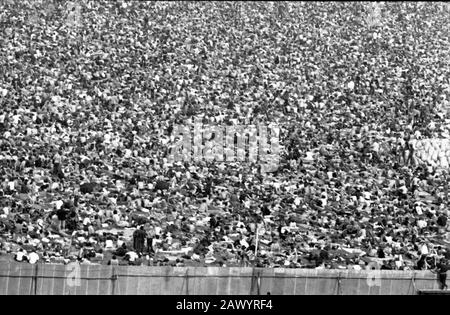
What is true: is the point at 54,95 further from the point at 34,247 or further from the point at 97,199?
the point at 34,247

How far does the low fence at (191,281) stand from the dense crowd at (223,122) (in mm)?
8701

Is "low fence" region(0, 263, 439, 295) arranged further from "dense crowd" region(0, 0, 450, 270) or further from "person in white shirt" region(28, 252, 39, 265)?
"dense crowd" region(0, 0, 450, 270)

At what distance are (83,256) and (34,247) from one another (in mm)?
1660

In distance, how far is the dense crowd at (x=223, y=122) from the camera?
142 ft

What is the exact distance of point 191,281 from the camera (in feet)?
99.2

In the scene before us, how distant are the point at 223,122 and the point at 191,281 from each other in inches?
1218

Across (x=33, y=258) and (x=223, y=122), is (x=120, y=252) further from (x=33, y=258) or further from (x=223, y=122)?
(x=223, y=122)

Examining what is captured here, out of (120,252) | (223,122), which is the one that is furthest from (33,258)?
(223,122)

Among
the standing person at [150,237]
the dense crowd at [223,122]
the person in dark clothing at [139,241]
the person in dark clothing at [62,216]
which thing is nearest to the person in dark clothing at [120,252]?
the dense crowd at [223,122]

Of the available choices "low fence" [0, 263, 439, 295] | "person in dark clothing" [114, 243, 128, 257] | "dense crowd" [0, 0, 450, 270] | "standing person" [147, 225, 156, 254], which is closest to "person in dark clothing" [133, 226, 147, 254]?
"dense crowd" [0, 0, 450, 270]

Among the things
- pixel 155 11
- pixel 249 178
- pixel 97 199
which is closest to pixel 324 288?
pixel 97 199

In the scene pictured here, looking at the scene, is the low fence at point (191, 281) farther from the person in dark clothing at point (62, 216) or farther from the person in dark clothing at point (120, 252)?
the person in dark clothing at point (62, 216)

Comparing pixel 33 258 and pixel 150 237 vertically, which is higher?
pixel 150 237
